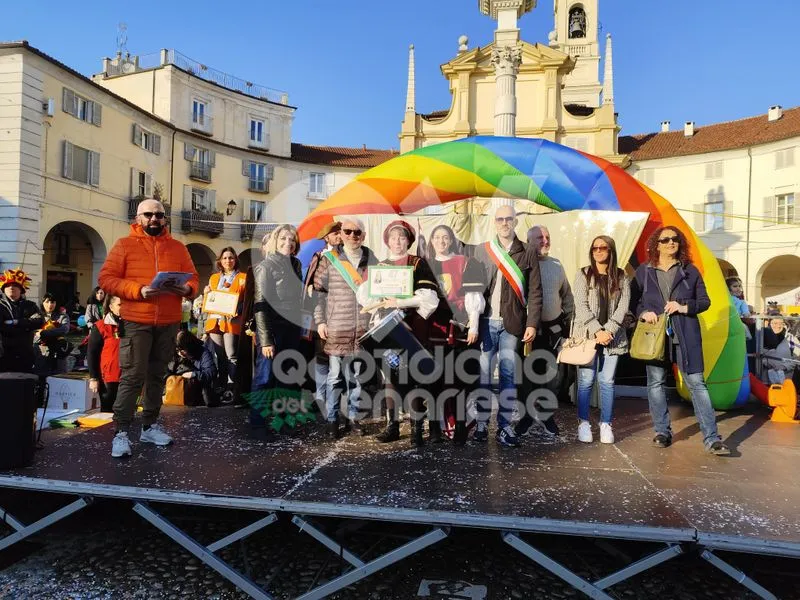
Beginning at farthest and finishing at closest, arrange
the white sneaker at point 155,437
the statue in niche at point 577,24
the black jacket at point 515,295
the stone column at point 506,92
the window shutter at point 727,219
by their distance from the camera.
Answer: the statue in niche at point 577,24 → the window shutter at point 727,219 → the stone column at point 506,92 → the black jacket at point 515,295 → the white sneaker at point 155,437

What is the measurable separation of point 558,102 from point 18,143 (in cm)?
2374

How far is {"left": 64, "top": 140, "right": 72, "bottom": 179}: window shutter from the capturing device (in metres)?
20.1

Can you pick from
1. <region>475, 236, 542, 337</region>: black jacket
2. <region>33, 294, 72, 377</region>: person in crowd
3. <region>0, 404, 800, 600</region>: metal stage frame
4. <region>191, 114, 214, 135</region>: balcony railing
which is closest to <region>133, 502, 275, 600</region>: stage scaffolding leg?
<region>0, 404, 800, 600</region>: metal stage frame

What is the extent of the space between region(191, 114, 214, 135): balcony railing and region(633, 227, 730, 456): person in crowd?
29.2 meters

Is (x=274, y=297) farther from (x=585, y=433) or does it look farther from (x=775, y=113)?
(x=775, y=113)

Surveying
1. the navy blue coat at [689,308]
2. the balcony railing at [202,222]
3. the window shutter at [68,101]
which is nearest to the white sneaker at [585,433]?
the navy blue coat at [689,308]

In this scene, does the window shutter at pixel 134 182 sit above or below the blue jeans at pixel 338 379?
above

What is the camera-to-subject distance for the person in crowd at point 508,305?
434 centimetres

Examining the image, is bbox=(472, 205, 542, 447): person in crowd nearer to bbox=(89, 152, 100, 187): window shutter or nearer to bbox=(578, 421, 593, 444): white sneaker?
bbox=(578, 421, 593, 444): white sneaker

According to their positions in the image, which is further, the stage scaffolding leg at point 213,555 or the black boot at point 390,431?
the black boot at point 390,431

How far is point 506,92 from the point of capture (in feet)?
35.3

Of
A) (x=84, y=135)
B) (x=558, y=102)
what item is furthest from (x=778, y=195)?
(x=84, y=135)

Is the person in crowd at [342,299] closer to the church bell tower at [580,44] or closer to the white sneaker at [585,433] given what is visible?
the white sneaker at [585,433]

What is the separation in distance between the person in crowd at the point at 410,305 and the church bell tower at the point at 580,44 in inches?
1379
